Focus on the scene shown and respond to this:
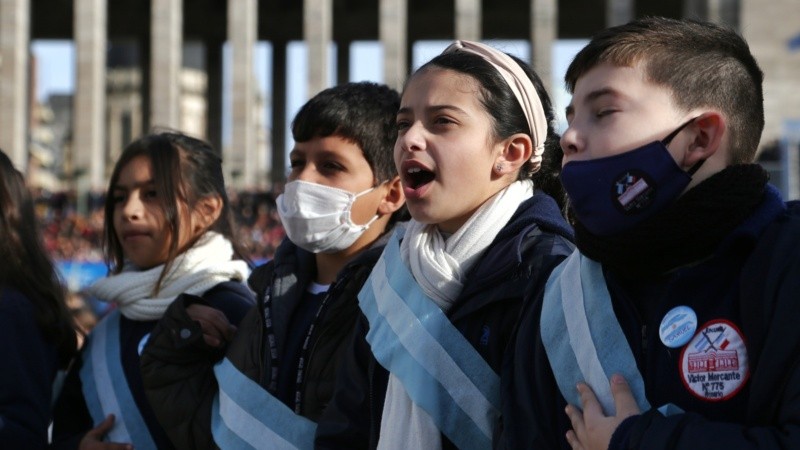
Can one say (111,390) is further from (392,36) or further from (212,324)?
(392,36)

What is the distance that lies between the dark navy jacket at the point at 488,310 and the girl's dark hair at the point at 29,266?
74.9 inches

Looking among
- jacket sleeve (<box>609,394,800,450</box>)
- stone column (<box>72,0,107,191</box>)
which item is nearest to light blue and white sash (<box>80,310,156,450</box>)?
jacket sleeve (<box>609,394,800,450</box>)

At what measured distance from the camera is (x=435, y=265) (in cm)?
369

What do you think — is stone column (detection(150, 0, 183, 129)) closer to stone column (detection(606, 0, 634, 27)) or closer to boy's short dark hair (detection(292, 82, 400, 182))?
stone column (detection(606, 0, 634, 27))

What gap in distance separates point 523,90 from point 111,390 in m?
2.29

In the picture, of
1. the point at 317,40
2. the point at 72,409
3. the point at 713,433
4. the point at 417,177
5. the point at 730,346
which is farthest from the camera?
the point at 317,40

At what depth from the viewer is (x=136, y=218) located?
5535 millimetres

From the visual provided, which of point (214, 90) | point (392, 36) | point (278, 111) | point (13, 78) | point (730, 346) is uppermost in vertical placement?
point (730, 346)

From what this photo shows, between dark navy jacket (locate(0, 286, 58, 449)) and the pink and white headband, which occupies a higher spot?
the pink and white headband

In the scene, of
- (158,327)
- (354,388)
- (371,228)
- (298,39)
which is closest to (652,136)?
(354,388)

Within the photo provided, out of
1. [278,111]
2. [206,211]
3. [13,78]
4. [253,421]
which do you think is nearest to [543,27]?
[278,111]

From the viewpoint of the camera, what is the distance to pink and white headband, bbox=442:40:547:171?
3965 millimetres

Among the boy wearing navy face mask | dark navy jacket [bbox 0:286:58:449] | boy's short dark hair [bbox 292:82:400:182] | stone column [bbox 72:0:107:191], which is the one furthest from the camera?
stone column [bbox 72:0:107:191]

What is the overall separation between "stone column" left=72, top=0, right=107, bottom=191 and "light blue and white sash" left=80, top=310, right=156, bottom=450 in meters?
43.4
